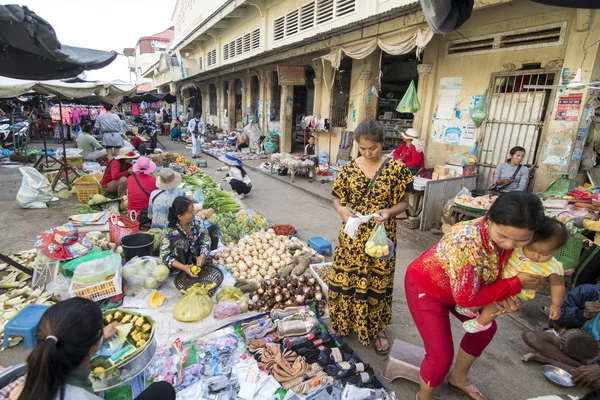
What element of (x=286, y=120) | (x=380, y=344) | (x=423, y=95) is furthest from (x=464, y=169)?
(x=286, y=120)

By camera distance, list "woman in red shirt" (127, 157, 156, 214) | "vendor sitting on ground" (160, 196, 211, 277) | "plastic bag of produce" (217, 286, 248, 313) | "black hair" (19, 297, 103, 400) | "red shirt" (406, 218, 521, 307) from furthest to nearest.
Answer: "woman in red shirt" (127, 157, 156, 214) → "vendor sitting on ground" (160, 196, 211, 277) → "plastic bag of produce" (217, 286, 248, 313) → "red shirt" (406, 218, 521, 307) → "black hair" (19, 297, 103, 400)

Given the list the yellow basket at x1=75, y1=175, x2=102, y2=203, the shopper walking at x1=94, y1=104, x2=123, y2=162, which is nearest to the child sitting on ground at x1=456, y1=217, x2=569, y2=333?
the yellow basket at x1=75, y1=175, x2=102, y2=203

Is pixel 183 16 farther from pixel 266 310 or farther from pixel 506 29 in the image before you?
pixel 266 310

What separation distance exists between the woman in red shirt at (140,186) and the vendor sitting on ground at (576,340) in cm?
519

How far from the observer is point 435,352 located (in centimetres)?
208

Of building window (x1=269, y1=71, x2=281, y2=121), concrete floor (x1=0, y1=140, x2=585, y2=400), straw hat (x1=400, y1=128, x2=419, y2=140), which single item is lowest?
concrete floor (x1=0, y1=140, x2=585, y2=400)

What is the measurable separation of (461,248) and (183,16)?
2928cm

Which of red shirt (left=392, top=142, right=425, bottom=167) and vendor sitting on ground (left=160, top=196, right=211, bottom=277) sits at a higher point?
red shirt (left=392, top=142, right=425, bottom=167)

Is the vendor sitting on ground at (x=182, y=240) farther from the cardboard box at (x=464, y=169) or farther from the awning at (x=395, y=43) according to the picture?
the cardboard box at (x=464, y=169)

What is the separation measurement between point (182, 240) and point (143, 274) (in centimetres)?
57

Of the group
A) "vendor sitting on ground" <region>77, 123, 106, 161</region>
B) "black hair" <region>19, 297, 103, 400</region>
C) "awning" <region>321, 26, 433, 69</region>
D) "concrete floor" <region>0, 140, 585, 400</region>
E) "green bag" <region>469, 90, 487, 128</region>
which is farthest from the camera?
"vendor sitting on ground" <region>77, 123, 106, 161</region>

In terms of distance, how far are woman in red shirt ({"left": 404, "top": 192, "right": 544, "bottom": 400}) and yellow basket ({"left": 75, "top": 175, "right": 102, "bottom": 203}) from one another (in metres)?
6.93

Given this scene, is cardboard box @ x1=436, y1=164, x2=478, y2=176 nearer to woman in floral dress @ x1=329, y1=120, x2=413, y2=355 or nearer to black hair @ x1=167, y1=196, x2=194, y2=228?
woman in floral dress @ x1=329, y1=120, x2=413, y2=355

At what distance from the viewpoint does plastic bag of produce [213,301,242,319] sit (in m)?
3.25
